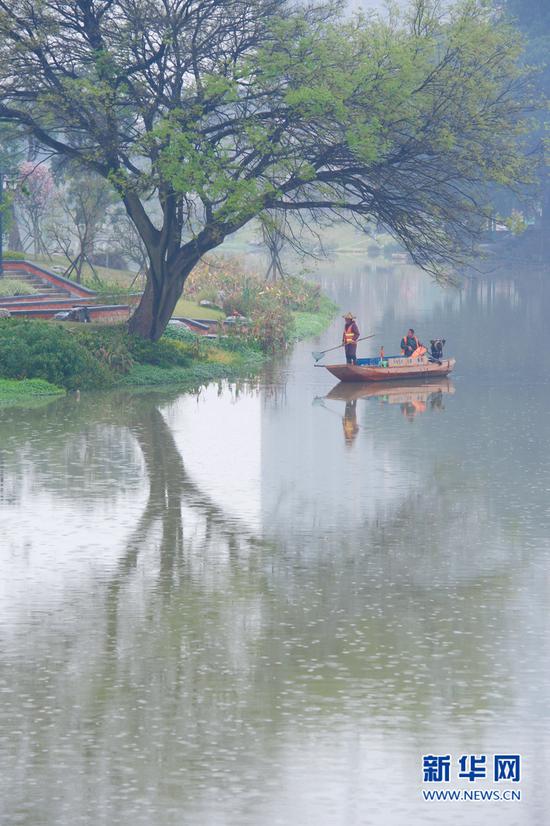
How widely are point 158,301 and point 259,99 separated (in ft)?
20.4

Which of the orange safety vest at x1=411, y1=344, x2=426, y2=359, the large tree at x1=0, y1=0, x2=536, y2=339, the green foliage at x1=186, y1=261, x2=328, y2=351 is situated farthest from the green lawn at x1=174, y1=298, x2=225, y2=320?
the orange safety vest at x1=411, y1=344, x2=426, y2=359

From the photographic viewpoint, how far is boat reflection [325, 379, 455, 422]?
114ft

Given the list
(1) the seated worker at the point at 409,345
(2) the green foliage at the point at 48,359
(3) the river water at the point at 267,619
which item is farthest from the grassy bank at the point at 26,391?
(1) the seated worker at the point at 409,345

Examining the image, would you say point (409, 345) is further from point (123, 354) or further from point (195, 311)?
point (195, 311)

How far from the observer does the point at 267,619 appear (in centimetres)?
1533

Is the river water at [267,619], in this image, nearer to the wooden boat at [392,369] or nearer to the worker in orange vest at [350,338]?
the wooden boat at [392,369]

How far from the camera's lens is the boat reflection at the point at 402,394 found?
34775 mm

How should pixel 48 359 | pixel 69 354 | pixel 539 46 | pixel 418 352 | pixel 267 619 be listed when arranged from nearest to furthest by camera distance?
pixel 267 619, pixel 48 359, pixel 69 354, pixel 418 352, pixel 539 46

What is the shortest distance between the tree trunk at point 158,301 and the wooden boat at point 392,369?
15.3 feet

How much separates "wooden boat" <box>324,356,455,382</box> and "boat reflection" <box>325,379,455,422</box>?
0.82 ft

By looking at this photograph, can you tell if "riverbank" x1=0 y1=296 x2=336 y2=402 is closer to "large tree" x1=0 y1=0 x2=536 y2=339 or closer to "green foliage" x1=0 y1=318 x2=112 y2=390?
"green foliage" x1=0 y1=318 x2=112 y2=390

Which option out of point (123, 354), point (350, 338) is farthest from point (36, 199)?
point (123, 354)

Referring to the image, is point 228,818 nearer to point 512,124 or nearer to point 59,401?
point 59,401

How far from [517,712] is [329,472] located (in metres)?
13.0
